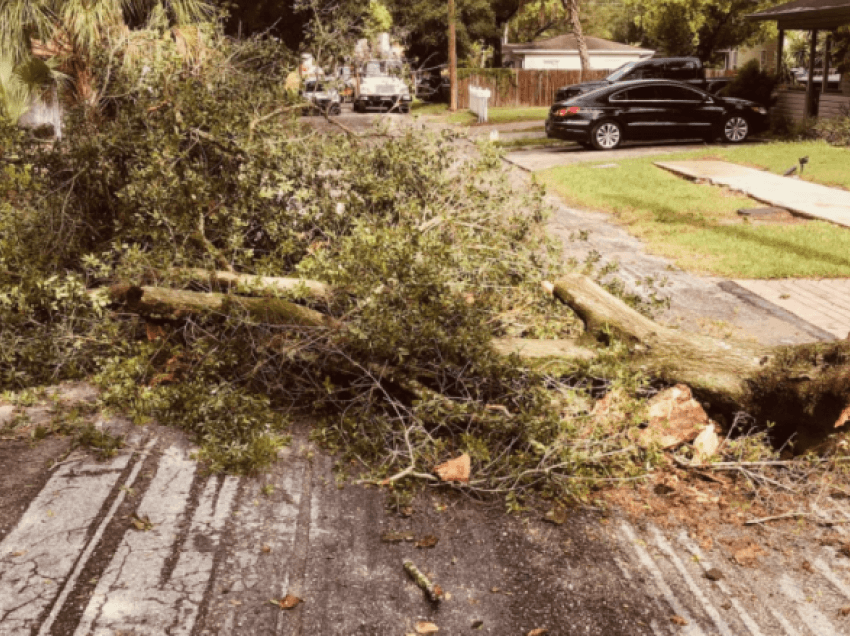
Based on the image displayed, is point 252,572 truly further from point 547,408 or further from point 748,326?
point 748,326

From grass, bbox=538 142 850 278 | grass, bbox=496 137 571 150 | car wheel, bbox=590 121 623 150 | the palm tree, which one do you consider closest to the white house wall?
grass, bbox=496 137 571 150

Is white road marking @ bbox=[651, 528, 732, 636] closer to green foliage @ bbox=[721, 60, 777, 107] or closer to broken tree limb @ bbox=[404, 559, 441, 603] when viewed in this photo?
broken tree limb @ bbox=[404, 559, 441, 603]

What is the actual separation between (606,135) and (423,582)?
18.1 meters

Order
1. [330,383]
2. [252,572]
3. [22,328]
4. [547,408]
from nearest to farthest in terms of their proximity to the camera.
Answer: [252,572] < [547,408] < [330,383] < [22,328]

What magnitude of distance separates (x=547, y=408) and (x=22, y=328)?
142 inches

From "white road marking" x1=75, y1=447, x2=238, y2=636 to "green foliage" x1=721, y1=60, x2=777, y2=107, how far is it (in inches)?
900

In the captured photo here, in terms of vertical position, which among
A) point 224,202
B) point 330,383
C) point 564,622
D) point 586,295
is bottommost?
point 564,622

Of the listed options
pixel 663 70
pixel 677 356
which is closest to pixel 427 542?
pixel 677 356

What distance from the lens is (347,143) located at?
7.43 meters

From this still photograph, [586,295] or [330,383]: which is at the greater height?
[586,295]

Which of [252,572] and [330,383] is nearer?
[252,572]

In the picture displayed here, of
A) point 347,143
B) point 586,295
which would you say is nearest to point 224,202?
point 347,143

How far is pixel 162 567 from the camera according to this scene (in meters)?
3.87

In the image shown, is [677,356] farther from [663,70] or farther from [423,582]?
[663,70]
